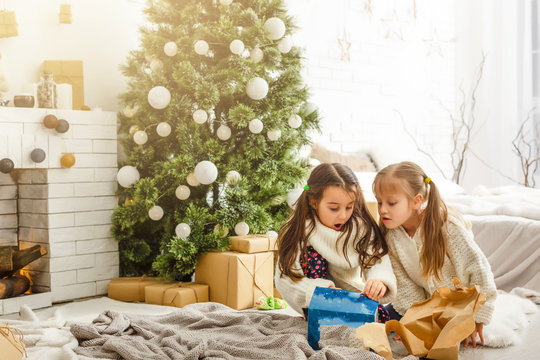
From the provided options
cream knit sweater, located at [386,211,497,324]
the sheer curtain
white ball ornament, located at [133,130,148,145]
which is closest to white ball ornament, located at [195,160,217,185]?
white ball ornament, located at [133,130,148,145]

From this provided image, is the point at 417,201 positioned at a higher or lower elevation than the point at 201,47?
lower

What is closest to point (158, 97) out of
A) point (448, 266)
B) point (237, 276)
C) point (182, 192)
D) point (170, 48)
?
point (170, 48)

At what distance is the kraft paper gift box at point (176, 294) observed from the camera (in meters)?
2.75

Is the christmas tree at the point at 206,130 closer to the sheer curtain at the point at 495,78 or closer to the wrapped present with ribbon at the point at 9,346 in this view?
the wrapped present with ribbon at the point at 9,346

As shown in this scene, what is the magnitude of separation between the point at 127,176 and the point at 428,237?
1546mm

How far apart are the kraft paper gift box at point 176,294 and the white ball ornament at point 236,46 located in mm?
1163

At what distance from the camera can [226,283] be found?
2762mm

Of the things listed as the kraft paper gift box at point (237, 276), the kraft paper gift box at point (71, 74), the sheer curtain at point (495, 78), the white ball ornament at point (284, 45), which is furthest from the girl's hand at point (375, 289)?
the sheer curtain at point (495, 78)

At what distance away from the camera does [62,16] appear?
305cm

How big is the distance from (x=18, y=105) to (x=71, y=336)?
1223mm

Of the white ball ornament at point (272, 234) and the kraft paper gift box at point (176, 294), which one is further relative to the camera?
the white ball ornament at point (272, 234)

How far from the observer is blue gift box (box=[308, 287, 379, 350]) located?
188 centimetres

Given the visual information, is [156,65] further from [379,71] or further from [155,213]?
[379,71]

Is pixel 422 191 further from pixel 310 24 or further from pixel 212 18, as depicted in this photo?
pixel 310 24
